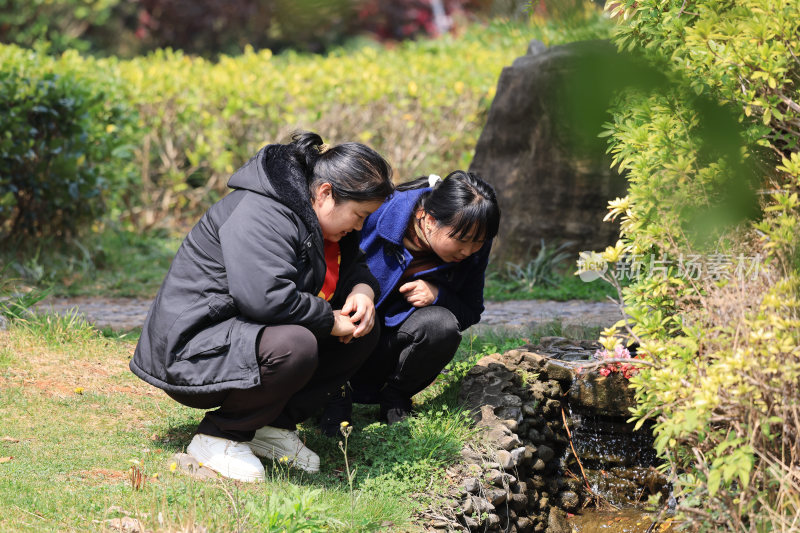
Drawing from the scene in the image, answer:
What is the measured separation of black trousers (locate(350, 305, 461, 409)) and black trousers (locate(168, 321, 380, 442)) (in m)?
0.21

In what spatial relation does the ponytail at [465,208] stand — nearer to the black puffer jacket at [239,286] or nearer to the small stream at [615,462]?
the black puffer jacket at [239,286]

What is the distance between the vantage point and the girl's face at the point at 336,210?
3057 millimetres

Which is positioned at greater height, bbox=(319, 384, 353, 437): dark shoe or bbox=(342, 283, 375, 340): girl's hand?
bbox=(342, 283, 375, 340): girl's hand

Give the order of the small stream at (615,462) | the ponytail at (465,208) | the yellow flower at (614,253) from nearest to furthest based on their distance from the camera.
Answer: the yellow flower at (614,253) → the ponytail at (465,208) → the small stream at (615,462)

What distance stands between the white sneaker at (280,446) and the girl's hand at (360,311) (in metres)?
0.48

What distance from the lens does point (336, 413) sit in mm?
3594

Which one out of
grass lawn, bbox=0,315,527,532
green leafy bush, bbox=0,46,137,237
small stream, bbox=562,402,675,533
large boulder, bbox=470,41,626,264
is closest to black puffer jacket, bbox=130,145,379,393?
grass lawn, bbox=0,315,527,532

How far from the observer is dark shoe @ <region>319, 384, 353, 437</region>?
357 cm

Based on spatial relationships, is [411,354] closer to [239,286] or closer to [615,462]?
[239,286]

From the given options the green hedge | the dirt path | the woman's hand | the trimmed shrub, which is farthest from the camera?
the trimmed shrub

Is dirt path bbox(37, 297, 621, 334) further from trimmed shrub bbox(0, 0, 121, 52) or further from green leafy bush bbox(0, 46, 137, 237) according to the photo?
trimmed shrub bbox(0, 0, 121, 52)

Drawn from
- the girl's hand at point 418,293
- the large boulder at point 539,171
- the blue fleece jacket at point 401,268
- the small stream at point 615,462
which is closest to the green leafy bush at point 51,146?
the large boulder at point 539,171

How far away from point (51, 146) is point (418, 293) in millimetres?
3673

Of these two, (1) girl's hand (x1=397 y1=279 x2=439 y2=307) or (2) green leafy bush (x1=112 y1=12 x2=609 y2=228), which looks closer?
(1) girl's hand (x1=397 y1=279 x2=439 y2=307)
